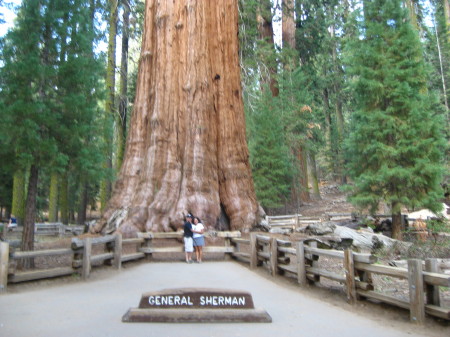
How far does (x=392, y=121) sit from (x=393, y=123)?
0.29 feet

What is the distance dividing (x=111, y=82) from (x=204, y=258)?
12500 millimetres

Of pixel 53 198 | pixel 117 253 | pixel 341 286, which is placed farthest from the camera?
pixel 53 198

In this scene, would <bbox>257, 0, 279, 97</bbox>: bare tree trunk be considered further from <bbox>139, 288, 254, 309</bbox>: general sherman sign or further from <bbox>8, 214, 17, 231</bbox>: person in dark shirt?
<bbox>139, 288, 254, 309</bbox>: general sherman sign

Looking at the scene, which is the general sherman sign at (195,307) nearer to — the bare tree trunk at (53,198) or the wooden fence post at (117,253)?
the wooden fence post at (117,253)

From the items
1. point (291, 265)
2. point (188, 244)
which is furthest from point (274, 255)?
point (188, 244)

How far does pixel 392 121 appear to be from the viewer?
16484mm

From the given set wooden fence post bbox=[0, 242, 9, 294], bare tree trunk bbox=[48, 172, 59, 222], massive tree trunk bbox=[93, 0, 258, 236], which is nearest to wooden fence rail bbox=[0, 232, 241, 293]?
wooden fence post bbox=[0, 242, 9, 294]

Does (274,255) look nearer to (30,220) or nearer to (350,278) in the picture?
(350,278)

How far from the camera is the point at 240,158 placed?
47.1 ft

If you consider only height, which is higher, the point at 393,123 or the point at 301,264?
the point at 393,123

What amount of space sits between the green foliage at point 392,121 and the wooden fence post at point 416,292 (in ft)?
36.0

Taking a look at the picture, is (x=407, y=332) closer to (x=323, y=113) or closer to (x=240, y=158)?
(x=240, y=158)

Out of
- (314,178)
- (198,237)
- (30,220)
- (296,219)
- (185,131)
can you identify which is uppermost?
(314,178)

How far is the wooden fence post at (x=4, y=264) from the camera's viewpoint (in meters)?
7.21
